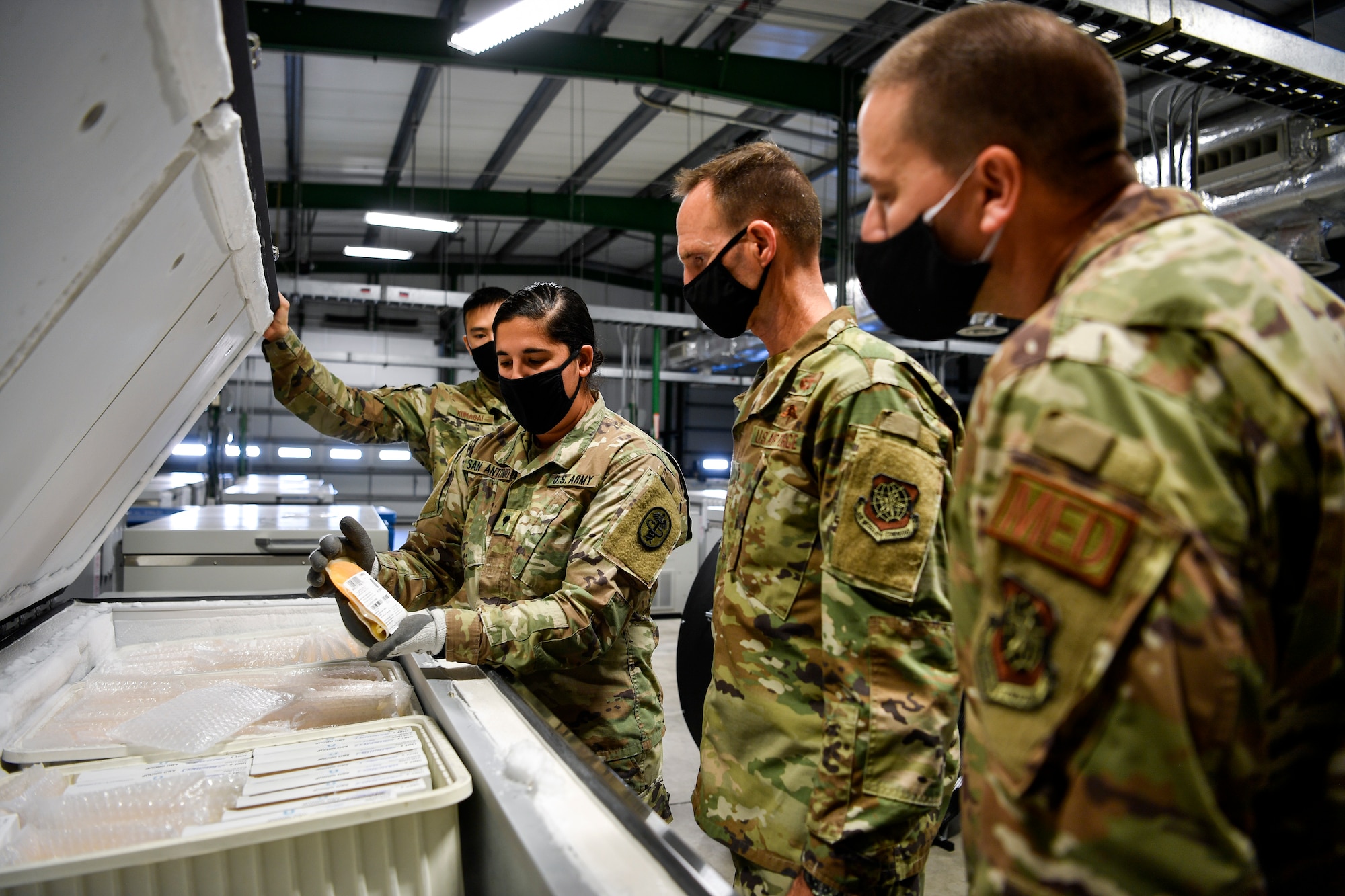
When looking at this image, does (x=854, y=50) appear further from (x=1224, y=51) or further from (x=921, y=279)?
(x=921, y=279)

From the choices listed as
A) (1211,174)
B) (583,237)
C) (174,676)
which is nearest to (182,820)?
(174,676)

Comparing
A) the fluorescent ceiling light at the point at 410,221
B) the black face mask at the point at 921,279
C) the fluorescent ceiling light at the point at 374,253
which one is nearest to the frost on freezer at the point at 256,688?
the black face mask at the point at 921,279

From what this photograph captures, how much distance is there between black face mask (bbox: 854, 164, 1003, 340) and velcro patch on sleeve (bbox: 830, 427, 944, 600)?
198mm

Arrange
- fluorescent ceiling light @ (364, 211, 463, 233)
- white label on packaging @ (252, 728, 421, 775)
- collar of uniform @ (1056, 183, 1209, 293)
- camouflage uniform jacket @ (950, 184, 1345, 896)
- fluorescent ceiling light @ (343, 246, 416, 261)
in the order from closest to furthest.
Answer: camouflage uniform jacket @ (950, 184, 1345, 896)
collar of uniform @ (1056, 183, 1209, 293)
white label on packaging @ (252, 728, 421, 775)
fluorescent ceiling light @ (364, 211, 463, 233)
fluorescent ceiling light @ (343, 246, 416, 261)

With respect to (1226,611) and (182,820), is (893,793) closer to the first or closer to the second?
(1226,611)

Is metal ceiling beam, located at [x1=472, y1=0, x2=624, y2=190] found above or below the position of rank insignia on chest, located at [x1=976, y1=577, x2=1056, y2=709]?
above

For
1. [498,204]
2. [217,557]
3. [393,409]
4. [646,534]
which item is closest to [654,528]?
[646,534]

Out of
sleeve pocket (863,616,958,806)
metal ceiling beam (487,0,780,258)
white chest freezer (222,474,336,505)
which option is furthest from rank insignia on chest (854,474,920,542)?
white chest freezer (222,474,336,505)

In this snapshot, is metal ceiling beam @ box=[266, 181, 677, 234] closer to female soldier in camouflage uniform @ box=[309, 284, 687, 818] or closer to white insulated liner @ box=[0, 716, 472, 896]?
female soldier in camouflage uniform @ box=[309, 284, 687, 818]

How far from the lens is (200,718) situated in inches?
42.8

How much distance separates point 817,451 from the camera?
1117 millimetres

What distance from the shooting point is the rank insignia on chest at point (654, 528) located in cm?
147

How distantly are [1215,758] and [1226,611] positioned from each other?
89 mm

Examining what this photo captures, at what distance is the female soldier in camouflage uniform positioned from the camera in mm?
1354
